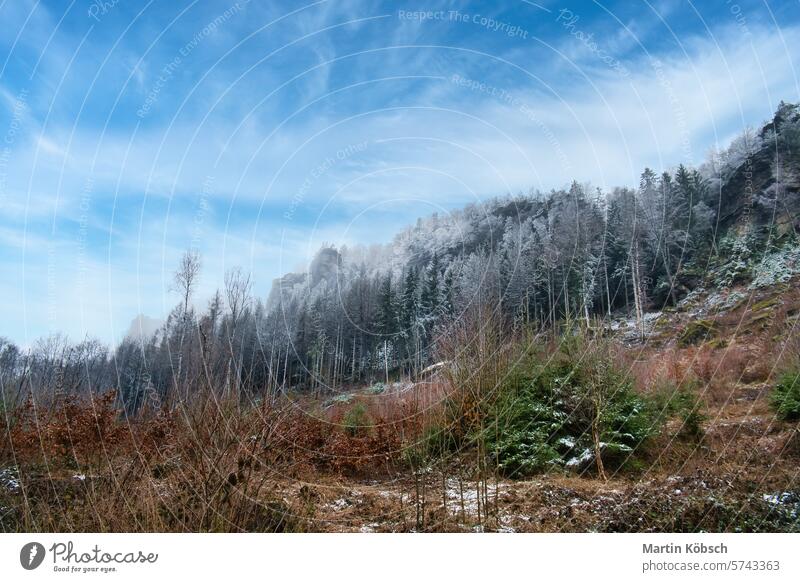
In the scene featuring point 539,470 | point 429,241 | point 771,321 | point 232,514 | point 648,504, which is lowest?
point 539,470

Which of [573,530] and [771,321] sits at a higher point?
[771,321]

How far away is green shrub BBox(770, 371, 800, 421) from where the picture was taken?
612cm

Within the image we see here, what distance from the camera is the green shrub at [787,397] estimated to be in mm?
6121

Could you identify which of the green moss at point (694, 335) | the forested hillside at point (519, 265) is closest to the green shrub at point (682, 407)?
the green moss at point (694, 335)

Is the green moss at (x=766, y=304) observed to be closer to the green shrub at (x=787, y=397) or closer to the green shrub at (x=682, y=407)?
the green shrub at (x=787, y=397)

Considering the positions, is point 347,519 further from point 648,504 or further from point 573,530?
point 648,504

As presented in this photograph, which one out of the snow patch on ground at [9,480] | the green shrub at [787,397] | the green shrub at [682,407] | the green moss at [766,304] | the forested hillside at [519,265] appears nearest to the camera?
the snow patch on ground at [9,480]

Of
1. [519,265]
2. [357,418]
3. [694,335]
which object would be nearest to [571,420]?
[519,265]

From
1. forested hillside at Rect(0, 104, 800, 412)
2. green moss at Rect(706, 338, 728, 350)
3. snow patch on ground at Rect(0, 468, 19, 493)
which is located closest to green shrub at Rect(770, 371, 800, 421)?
forested hillside at Rect(0, 104, 800, 412)

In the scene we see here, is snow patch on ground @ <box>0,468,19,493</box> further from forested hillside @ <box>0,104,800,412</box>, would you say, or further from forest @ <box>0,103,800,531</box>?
forested hillside @ <box>0,104,800,412</box>

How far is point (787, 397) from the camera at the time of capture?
6.10m

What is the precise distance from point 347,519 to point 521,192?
399cm
